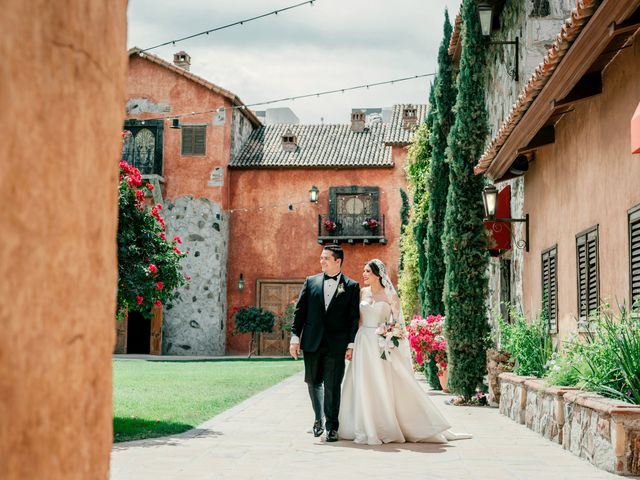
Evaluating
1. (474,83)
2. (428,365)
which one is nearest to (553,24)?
(474,83)

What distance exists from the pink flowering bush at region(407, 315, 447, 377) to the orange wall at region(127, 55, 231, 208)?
18821 millimetres

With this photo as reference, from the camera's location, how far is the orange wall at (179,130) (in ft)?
108

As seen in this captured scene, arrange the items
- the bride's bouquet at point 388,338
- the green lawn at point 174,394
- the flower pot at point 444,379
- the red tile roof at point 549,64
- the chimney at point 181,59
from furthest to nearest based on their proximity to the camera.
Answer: the chimney at point 181,59, the flower pot at point 444,379, the green lawn at point 174,394, the bride's bouquet at point 388,338, the red tile roof at point 549,64

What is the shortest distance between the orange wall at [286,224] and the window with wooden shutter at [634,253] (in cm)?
2498

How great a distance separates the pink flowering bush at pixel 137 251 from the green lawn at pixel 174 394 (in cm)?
133

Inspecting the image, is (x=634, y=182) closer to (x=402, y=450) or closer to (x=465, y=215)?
(x=402, y=450)

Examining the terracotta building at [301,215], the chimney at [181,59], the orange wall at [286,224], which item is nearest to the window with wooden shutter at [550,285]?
the terracotta building at [301,215]

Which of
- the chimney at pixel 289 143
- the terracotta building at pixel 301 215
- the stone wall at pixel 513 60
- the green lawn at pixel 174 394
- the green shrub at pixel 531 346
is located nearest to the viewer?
the green lawn at pixel 174 394

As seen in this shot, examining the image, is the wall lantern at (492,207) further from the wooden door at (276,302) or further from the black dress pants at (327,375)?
the wooden door at (276,302)

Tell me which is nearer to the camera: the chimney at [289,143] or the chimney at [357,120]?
the chimney at [289,143]

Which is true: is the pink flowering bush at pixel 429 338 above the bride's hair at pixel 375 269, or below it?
below

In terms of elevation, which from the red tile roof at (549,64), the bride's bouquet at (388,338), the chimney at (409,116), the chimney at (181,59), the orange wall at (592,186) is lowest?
the bride's bouquet at (388,338)

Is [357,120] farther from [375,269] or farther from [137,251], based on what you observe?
[375,269]

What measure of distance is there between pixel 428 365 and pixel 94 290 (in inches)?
578
